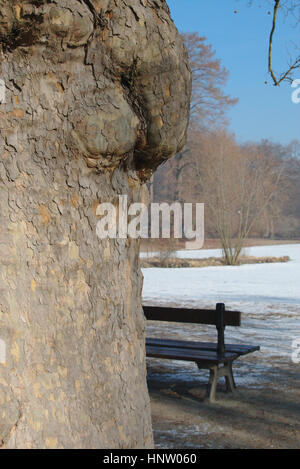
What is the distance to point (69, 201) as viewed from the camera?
2.70 meters

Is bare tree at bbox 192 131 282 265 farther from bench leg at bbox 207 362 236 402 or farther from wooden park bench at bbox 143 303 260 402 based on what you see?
bench leg at bbox 207 362 236 402

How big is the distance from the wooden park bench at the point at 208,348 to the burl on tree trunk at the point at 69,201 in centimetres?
251

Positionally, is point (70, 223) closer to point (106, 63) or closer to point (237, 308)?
point (106, 63)

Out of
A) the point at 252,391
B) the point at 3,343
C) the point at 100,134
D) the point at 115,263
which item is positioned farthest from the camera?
the point at 252,391

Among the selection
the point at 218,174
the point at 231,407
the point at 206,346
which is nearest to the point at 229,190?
the point at 218,174

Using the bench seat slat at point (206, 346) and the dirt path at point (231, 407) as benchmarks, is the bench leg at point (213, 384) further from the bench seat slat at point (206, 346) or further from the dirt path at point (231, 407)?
the bench seat slat at point (206, 346)

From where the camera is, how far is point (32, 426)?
2535mm

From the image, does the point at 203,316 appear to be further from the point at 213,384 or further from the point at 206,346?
the point at 213,384

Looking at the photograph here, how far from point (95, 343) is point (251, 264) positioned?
75.8ft

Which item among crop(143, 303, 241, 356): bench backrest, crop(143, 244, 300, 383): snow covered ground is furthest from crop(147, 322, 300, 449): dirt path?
crop(143, 303, 241, 356): bench backrest

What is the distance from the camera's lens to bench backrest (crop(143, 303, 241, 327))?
563 cm

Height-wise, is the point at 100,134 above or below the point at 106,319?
above

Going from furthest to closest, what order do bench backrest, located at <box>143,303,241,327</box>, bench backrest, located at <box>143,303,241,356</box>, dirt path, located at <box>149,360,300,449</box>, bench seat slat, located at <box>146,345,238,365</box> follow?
bench backrest, located at <box>143,303,241,327</box>, bench backrest, located at <box>143,303,241,356</box>, bench seat slat, located at <box>146,345,238,365</box>, dirt path, located at <box>149,360,300,449</box>
